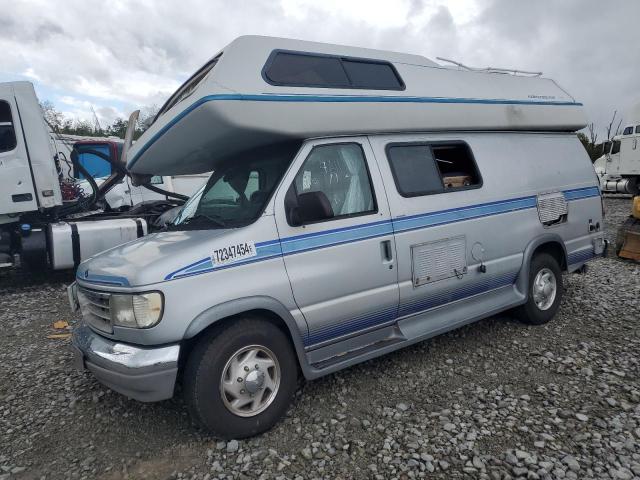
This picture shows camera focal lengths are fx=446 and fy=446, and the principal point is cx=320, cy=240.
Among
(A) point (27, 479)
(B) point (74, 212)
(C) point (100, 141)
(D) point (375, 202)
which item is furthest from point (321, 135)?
(C) point (100, 141)

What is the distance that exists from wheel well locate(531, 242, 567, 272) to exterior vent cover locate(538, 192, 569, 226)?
0.26 m

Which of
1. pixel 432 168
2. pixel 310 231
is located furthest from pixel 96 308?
pixel 432 168

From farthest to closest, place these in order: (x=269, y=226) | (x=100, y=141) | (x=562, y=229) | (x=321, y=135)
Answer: (x=100, y=141) < (x=562, y=229) < (x=321, y=135) < (x=269, y=226)

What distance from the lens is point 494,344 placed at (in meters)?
4.55

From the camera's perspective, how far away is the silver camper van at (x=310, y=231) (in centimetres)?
293

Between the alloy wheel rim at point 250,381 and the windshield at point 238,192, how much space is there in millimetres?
922

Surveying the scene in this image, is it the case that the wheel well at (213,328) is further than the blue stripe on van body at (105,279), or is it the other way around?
the wheel well at (213,328)

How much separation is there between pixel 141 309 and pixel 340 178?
→ 1769 millimetres

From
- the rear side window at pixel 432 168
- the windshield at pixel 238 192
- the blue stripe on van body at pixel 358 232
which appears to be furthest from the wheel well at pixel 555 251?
the windshield at pixel 238 192

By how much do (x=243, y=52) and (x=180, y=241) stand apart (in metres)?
1.47

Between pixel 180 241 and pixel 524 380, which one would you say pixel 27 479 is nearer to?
pixel 180 241

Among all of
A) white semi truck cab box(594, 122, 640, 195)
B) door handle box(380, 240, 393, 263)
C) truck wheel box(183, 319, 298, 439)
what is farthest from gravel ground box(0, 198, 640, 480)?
white semi truck cab box(594, 122, 640, 195)

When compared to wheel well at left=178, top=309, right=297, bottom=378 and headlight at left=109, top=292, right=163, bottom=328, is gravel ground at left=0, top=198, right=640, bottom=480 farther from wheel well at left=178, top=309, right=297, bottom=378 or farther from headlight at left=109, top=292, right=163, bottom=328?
headlight at left=109, top=292, right=163, bottom=328

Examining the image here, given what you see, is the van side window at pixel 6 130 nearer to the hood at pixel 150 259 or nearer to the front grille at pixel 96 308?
the hood at pixel 150 259
